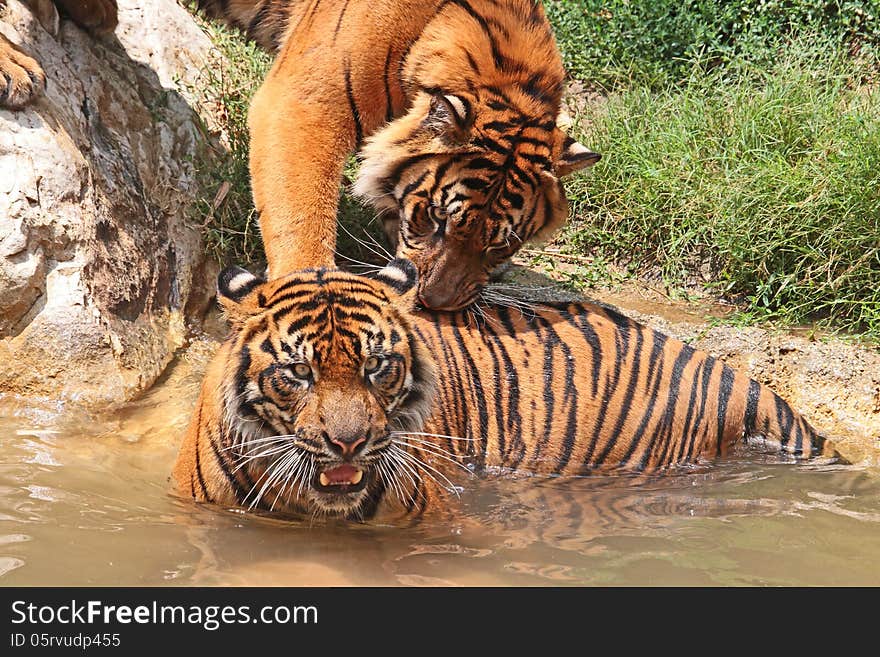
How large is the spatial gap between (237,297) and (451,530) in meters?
0.89

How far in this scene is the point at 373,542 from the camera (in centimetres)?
298

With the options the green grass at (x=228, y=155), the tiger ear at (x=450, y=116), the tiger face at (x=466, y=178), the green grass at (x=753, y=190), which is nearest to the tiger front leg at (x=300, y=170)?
the tiger face at (x=466, y=178)

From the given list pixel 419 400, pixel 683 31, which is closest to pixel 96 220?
pixel 419 400

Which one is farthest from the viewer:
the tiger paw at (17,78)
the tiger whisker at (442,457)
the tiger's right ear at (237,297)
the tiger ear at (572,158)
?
the tiger paw at (17,78)

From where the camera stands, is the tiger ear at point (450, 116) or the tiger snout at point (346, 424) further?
the tiger ear at point (450, 116)

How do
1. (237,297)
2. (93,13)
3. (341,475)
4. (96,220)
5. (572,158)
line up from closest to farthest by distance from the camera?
(341,475)
(237,297)
(572,158)
(96,220)
(93,13)

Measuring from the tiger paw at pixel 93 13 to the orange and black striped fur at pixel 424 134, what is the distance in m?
1.17

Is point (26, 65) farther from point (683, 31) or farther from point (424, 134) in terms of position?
point (683, 31)

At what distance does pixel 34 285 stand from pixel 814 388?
3007 mm

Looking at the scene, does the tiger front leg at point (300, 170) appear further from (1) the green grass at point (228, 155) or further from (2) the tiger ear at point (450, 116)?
(1) the green grass at point (228, 155)

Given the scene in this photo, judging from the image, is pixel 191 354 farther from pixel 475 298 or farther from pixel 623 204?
pixel 623 204

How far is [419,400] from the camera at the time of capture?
3037 mm

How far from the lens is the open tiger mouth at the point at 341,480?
282 cm

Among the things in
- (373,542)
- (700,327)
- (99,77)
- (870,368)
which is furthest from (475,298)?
(99,77)
